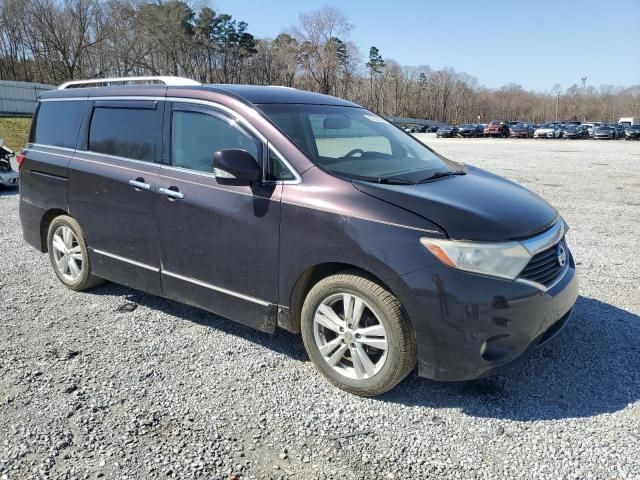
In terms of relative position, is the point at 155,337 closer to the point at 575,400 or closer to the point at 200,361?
the point at 200,361

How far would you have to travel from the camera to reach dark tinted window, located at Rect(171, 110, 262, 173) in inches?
140

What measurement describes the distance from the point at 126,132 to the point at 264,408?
8.63 ft

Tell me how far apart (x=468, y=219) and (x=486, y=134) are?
6078cm

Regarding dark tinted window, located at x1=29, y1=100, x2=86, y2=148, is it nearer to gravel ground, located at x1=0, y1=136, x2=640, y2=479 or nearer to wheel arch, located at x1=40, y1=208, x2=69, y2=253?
wheel arch, located at x1=40, y1=208, x2=69, y2=253

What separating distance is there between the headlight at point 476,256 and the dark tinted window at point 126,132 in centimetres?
243

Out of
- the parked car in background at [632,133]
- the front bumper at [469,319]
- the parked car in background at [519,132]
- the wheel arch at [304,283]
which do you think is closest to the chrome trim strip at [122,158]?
the wheel arch at [304,283]

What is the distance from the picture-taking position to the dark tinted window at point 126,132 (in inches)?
160

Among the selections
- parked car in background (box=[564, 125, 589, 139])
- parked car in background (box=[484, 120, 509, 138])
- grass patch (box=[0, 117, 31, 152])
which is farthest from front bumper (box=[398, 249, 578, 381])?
parked car in background (box=[484, 120, 509, 138])

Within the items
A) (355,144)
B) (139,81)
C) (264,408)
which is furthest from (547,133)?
(264,408)

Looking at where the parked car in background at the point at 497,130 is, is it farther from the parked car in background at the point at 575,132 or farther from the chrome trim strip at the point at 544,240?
the chrome trim strip at the point at 544,240

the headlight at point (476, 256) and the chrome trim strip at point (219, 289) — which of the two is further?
the chrome trim strip at point (219, 289)

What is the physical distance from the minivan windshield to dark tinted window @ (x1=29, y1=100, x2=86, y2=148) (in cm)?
223

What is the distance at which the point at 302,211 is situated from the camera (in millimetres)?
3197

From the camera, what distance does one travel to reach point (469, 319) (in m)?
2.77
